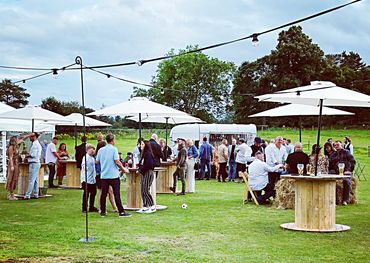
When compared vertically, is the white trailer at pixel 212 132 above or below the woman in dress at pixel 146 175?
above

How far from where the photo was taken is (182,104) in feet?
215

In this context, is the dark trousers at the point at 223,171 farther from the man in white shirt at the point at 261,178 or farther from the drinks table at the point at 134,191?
the drinks table at the point at 134,191

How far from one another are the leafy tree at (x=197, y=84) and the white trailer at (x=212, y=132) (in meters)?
34.1

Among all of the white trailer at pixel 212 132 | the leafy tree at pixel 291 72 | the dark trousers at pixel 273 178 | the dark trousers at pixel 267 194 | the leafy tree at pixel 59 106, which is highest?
the leafy tree at pixel 291 72

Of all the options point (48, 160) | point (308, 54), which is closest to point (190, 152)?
point (48, 160)

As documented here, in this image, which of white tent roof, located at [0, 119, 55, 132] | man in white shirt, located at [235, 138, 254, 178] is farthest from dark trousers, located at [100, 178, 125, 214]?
white tent roof, located at [0, 119, 55, 132]

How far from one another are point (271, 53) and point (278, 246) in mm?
47143

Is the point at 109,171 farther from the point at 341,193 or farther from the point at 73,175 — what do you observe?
the point at 73,175

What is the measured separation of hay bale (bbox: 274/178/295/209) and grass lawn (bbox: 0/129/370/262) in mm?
405

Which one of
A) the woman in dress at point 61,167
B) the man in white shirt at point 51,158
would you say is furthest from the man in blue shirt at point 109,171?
the woman in dress at point 61,167

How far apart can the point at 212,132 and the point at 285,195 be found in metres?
15.4

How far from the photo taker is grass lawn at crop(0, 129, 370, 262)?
802 cm

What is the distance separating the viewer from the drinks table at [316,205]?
34.2 feet

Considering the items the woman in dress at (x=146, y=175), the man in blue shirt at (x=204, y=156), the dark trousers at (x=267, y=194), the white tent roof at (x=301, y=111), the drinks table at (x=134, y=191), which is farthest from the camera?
the man in blue shirt at (x=204, y=156)
